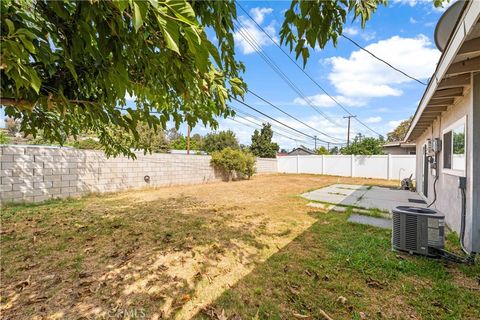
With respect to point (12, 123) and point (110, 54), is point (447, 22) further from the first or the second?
point (12, 123)

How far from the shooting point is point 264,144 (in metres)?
29.9

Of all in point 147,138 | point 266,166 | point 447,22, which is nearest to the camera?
point 447,22

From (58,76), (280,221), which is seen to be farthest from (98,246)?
(280,221)

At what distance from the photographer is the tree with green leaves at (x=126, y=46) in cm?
85

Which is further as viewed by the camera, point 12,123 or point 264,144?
point 264,144

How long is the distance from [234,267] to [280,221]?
2.18 meters

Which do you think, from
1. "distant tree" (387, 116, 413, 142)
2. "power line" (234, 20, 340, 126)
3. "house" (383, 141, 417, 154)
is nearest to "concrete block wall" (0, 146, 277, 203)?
"power line" (234, 20, 340, 126)

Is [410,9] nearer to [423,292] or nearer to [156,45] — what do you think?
[423,292]

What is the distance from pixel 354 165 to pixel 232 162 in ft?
31.2

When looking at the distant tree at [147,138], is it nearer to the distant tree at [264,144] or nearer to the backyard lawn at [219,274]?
the backyard lawn at [219,274]

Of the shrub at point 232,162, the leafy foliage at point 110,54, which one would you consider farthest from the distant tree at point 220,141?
the leafy foliage at point 110,54

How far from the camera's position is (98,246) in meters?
3.35

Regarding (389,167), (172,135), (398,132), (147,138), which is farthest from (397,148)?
(172,135)

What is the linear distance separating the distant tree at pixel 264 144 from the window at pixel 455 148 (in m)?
24.6
